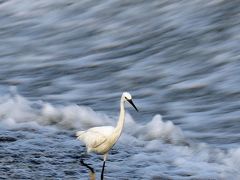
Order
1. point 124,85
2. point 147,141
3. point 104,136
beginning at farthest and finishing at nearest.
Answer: point 124,85
point 147,141
point 104,136

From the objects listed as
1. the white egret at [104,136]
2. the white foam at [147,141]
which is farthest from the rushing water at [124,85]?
the white egret at [104,136]

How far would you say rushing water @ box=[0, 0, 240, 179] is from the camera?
7789 millimetres

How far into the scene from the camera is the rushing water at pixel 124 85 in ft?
25.6

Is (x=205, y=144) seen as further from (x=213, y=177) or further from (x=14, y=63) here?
(x=14, y=63)

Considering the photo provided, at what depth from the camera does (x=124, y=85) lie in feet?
37.0

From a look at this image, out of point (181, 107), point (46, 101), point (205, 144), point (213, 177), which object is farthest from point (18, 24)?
point (213, 177)

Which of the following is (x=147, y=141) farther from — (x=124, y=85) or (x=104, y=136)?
(x=124, y=85)

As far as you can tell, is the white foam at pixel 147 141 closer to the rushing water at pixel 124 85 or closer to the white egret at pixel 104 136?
the rushing water at pixel 124 85

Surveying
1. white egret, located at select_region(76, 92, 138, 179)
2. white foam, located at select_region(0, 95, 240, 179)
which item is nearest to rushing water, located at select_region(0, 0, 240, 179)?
white foam, located at select_region(0, 95, 240, 179)

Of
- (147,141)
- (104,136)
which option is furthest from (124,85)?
(104,136)

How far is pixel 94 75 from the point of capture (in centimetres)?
1193

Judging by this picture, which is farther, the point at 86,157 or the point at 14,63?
the point at 14,63

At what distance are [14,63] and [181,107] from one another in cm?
435

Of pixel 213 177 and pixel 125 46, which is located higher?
pixel 125 46
